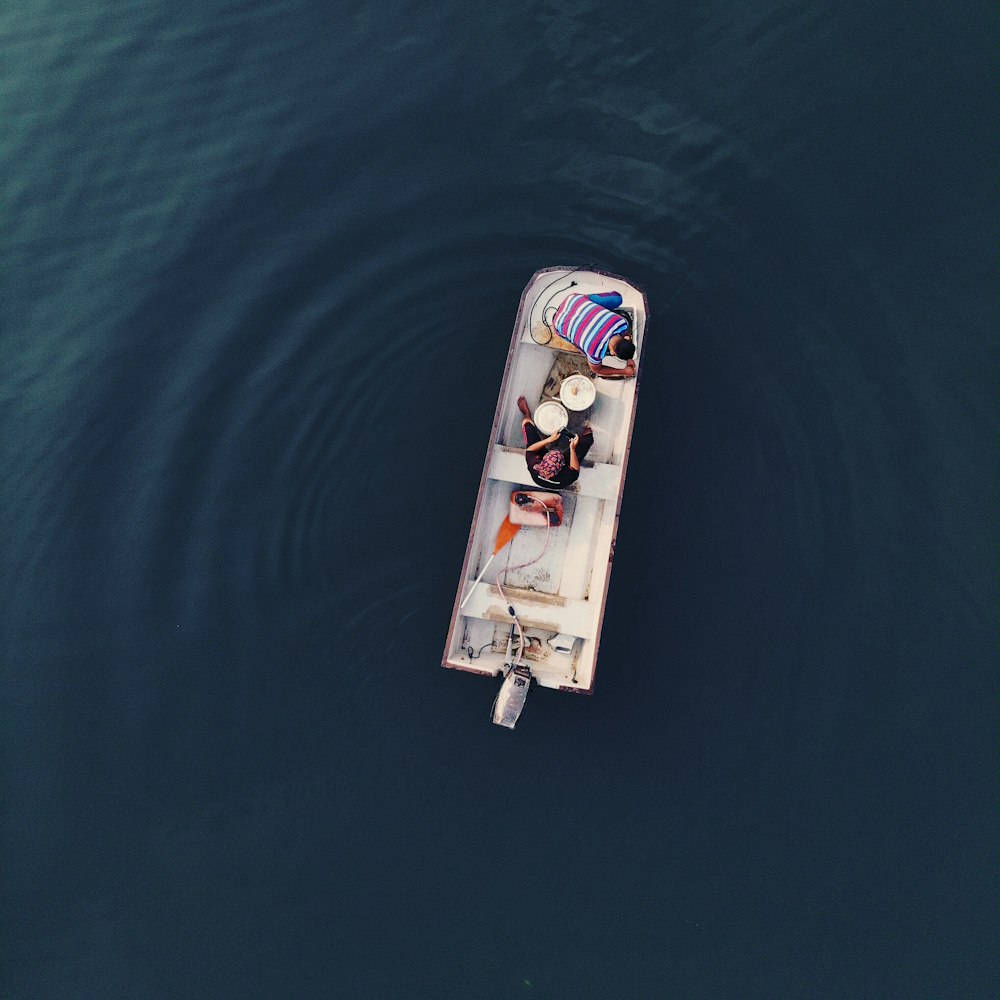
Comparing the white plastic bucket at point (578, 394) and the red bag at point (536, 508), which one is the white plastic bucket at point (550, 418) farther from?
the red bag at point (536, 508)

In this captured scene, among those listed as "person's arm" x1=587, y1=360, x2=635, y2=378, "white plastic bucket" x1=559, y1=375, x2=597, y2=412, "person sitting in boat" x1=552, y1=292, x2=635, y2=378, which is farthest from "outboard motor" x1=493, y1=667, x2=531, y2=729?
"person sitting in boat" x1=552, y1=292, x2=635, y2=378

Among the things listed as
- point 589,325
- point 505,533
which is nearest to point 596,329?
point 589,325

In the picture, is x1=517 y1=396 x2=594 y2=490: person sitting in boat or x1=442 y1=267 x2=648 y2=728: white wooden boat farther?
x1=442 y1=267 x2=648 y2=728: white wooden boat

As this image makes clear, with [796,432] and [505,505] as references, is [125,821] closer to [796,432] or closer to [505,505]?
[505,505]

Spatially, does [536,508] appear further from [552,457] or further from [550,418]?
[550,418]

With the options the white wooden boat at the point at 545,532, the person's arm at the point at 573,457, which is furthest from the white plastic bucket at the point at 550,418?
the white wooden boat at the point at 545,532

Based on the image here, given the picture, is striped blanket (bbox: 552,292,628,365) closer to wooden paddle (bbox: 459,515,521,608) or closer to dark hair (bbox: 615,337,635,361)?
dark hair (bbox: 615,337,635,361)
